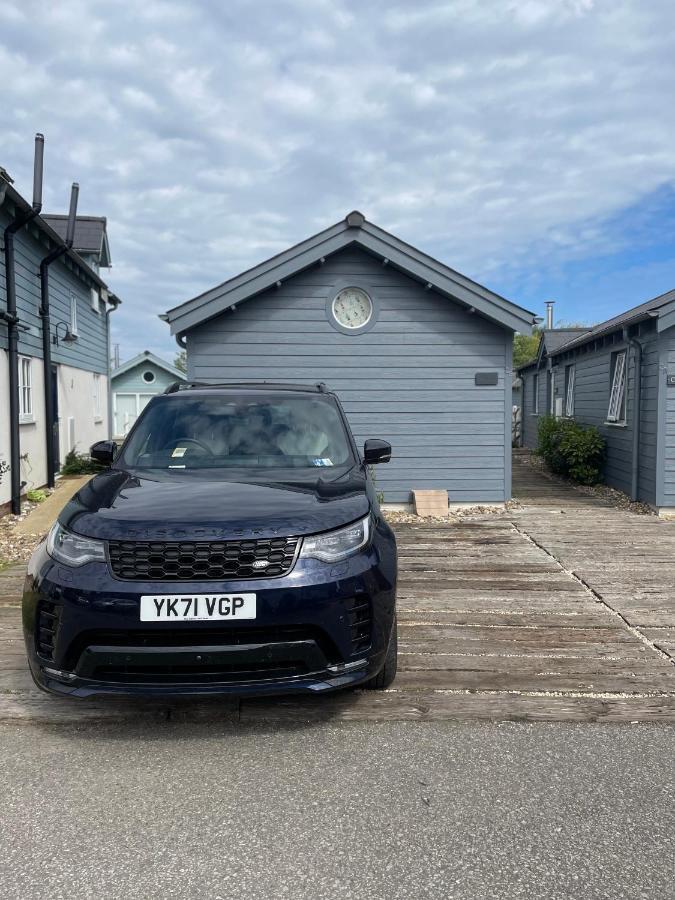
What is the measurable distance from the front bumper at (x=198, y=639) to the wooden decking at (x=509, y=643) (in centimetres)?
70

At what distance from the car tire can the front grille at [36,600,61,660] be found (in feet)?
5.22

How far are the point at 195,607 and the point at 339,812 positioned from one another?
999mm

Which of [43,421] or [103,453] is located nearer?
[103,453]

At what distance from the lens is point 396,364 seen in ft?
33.7

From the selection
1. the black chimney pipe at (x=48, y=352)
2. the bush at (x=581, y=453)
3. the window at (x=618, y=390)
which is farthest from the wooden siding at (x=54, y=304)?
the window at (x=618, y=390)

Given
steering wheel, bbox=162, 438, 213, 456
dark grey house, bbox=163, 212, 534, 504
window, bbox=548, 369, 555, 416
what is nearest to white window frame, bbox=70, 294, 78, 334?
dark grey house, bbox=163, 212, 534, 504

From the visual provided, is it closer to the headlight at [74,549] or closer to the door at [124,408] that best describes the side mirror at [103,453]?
the headlight at [74,549]

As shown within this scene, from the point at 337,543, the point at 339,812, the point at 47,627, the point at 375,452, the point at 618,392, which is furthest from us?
the point at 618,392

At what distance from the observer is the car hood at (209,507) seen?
3.12 meters

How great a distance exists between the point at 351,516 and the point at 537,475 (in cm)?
1273

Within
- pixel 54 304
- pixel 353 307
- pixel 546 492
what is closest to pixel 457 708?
pixel 353 307

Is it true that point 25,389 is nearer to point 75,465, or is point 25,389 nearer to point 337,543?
point 75,465

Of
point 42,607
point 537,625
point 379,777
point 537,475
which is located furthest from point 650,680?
point 537,475

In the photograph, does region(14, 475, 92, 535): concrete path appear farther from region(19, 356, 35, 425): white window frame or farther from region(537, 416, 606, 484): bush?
region(537, 416, 606, 484): bush
